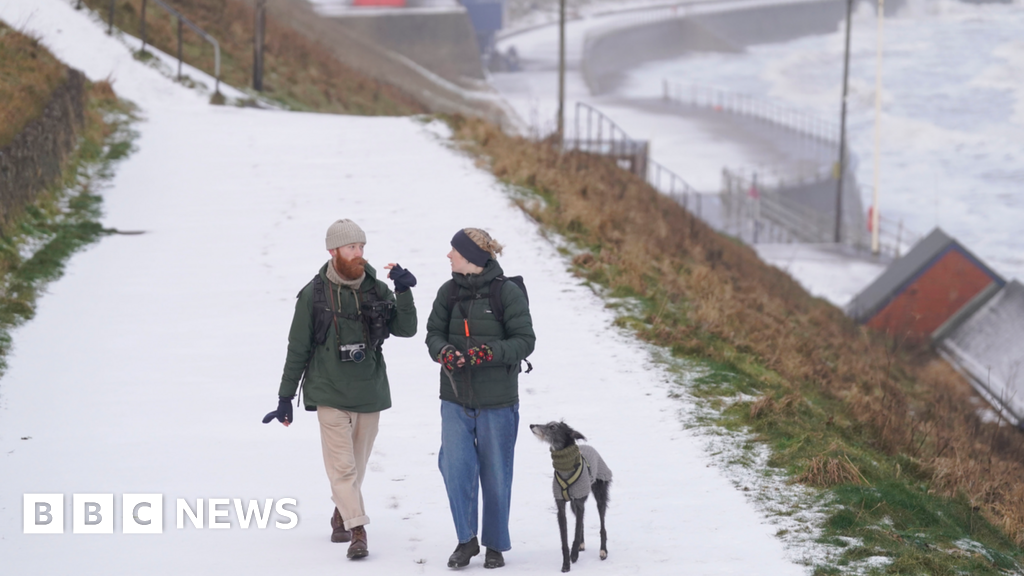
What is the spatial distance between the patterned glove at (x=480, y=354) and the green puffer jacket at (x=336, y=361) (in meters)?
Result: 0.42

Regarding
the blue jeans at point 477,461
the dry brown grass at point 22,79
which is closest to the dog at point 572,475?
the blue jeans at point 477,461

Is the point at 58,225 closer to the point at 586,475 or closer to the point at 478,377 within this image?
the point at 478,377

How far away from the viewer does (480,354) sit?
5586 millimetres

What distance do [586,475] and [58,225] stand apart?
34.2 feet

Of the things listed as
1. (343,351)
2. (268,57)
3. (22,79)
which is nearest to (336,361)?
(343,351)

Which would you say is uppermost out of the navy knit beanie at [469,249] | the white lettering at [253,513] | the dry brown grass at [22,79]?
the dry brown grass at [22,79]

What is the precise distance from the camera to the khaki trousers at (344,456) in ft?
19.4

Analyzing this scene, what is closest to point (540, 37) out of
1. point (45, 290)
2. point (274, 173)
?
point (274, 173)

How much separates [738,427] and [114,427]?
16.3ft

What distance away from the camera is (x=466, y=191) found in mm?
15852

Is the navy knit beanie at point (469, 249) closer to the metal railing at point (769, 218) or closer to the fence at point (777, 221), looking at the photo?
the fence at point (777, 221)

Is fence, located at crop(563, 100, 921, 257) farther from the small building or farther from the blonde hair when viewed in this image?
the blonde hair

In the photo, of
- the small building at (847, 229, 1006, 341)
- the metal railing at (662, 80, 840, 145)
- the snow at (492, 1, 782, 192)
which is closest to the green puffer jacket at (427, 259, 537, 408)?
the small building at (847, 229, 1006, 341)

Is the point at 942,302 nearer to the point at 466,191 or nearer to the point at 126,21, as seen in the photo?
the point at 466,191
